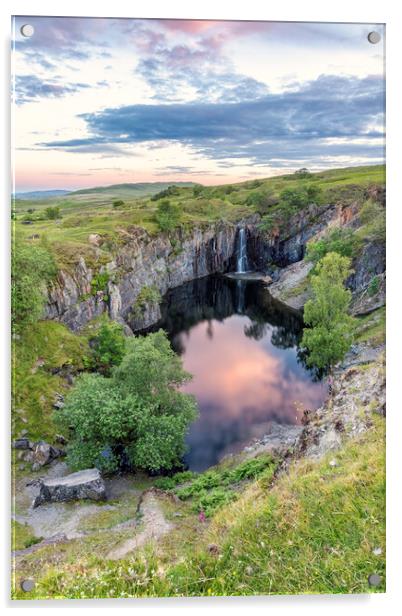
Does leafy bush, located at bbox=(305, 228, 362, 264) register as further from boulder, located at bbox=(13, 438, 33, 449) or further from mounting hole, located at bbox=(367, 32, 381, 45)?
boulder, located at bbox=(13, 438, 33, 449)

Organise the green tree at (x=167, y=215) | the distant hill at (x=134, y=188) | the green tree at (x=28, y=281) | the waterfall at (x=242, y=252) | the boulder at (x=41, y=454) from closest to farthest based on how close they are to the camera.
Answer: the green tree at (x=28, y=281), the boulder at (x=41, y=454), the distant hill at (x=134, y=188), the green tree at (x=167, y=215), the waterfall at (x=242, y=252)

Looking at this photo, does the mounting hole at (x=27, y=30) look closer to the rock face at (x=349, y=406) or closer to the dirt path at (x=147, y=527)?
the rock face at (x=349, y=406)

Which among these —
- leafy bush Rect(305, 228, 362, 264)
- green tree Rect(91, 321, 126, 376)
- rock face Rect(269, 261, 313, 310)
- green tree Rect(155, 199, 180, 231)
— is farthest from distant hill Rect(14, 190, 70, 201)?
leafy bush Rect(305, 228, 362, 264)

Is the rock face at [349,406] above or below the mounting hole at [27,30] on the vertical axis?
below

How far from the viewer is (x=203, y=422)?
306 inches

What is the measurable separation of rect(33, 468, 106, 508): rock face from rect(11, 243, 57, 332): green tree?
2.43 m

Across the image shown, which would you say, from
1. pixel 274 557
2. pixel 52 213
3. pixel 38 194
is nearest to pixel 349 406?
pixel 274 557

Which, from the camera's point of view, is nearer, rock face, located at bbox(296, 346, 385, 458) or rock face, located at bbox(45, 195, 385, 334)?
rock face, located at bbox(296, 346, 385, 458)

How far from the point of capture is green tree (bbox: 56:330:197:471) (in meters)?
8.14

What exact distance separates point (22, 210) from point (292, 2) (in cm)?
440

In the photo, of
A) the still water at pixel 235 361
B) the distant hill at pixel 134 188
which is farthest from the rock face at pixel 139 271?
the distant hill at pixel 134 188

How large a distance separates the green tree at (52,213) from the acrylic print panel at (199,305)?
25mm

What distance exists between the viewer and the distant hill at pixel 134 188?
23.5 ft

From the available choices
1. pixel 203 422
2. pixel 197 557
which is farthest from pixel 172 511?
pixel 203 422
